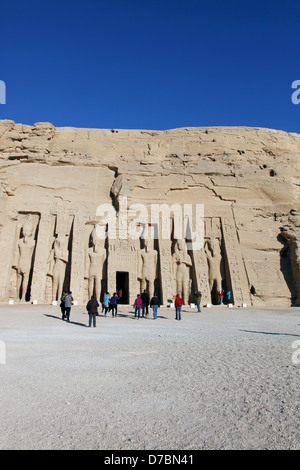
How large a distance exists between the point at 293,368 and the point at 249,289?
13367 millimetres

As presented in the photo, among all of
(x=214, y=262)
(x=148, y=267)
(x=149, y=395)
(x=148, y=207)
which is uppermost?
(x=148, y=207)

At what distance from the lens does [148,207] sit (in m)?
18.9

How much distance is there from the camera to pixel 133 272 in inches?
687

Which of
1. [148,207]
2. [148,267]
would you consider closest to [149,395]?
[148,267]

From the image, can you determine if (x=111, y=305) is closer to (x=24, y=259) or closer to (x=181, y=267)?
(x=181, y=267)

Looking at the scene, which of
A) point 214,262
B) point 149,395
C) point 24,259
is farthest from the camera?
point 214,262

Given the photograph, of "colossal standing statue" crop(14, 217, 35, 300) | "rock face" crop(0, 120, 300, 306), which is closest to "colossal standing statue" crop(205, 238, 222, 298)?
"rock face" crop(0, 120, 300, 306)

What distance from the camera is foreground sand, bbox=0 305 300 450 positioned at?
272cm

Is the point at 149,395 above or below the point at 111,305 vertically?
below

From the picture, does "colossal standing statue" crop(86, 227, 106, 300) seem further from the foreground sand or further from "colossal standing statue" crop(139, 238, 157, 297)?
the foreground sand

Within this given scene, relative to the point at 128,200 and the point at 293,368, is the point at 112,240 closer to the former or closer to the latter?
the point at 128,200

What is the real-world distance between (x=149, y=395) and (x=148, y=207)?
15502 millimetres

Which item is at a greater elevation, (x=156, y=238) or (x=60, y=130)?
(x=60, y=130)

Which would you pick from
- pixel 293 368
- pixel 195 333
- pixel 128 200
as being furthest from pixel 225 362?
pixel 128 200
